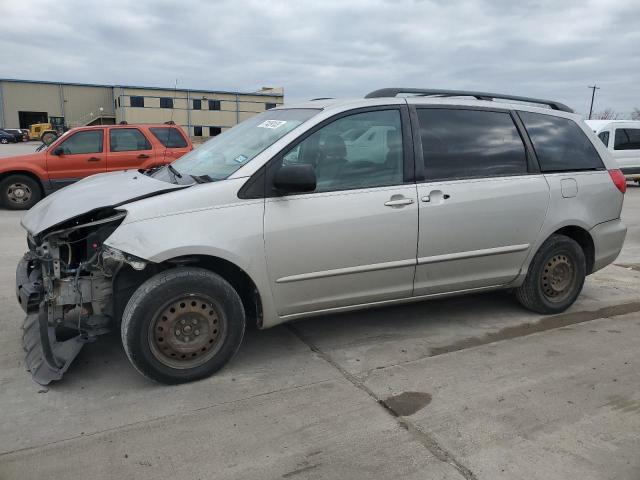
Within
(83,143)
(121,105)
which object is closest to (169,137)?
(83,143)

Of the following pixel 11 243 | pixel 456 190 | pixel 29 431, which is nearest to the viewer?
pixel 29 431

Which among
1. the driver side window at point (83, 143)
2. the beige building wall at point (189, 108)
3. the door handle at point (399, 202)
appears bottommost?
the door handle at point (399, 202)

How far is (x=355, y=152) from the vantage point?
12.5 feet

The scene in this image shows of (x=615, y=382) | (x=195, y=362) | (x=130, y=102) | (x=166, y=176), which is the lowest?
(x=615, y=382)

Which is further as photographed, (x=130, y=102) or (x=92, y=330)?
(x=130, y=102)

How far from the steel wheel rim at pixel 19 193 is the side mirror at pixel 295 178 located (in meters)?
9.36

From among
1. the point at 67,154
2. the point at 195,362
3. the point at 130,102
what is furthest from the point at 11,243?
the point at 130,102

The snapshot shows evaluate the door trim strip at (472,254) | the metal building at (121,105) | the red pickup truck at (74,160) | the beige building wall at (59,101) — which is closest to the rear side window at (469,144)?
the door trim strip at (472,254)

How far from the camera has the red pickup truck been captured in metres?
10.8

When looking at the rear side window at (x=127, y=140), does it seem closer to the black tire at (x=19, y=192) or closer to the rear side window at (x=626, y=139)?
the black tire at (x=19, y=192)

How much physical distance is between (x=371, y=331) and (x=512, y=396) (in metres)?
1.30

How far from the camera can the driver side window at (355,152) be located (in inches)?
145

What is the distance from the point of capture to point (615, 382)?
3.51 meters

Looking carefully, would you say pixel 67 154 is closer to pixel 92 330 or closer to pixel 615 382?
pixel 92 330
